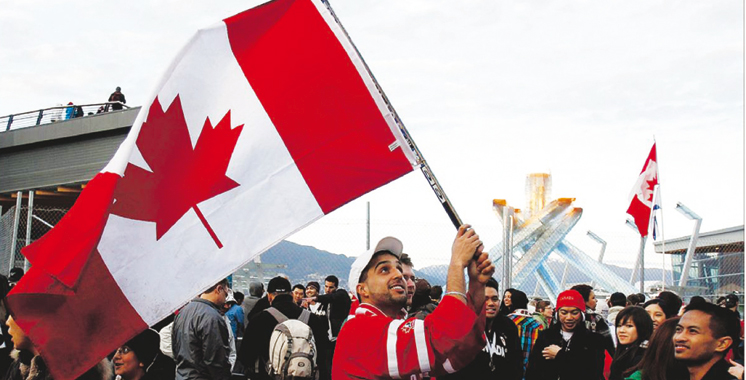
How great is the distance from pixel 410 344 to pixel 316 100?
1642mm

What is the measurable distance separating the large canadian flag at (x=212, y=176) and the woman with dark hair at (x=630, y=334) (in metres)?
3.02

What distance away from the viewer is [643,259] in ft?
44.9

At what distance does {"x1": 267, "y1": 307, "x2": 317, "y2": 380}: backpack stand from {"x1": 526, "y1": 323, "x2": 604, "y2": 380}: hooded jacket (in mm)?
2132

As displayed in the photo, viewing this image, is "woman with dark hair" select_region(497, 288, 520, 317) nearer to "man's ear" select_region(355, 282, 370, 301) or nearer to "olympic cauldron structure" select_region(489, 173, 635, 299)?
"man's ear" select_region(355, 282, 370, 301)

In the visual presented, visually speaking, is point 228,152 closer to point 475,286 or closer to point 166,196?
point 166,196

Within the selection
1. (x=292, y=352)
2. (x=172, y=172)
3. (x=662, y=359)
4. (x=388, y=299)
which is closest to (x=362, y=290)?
(x=388, y=299)

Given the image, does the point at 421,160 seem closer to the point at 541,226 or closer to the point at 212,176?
the point at 212,176

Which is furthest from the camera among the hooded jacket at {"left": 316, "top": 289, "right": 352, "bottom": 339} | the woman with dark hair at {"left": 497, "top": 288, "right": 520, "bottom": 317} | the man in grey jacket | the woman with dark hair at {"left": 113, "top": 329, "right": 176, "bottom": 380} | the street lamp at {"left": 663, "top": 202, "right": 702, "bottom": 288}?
the street lamp at {"left": 663, "top": 202, "right": 702, "bottom": 288}

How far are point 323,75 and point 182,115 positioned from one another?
30.9 inches

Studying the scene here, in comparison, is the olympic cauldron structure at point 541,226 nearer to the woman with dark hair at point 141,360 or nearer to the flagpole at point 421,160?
the woman with dark hair at point 141,360

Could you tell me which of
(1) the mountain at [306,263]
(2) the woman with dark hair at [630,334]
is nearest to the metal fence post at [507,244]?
(1) the mountain at [306,263]

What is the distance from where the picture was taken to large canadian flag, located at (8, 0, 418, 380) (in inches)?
171

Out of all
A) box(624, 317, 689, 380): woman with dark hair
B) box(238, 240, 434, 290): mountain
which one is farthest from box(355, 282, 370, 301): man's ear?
box(238, 240, 434, 290): mountain

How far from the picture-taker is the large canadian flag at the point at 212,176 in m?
4.33
